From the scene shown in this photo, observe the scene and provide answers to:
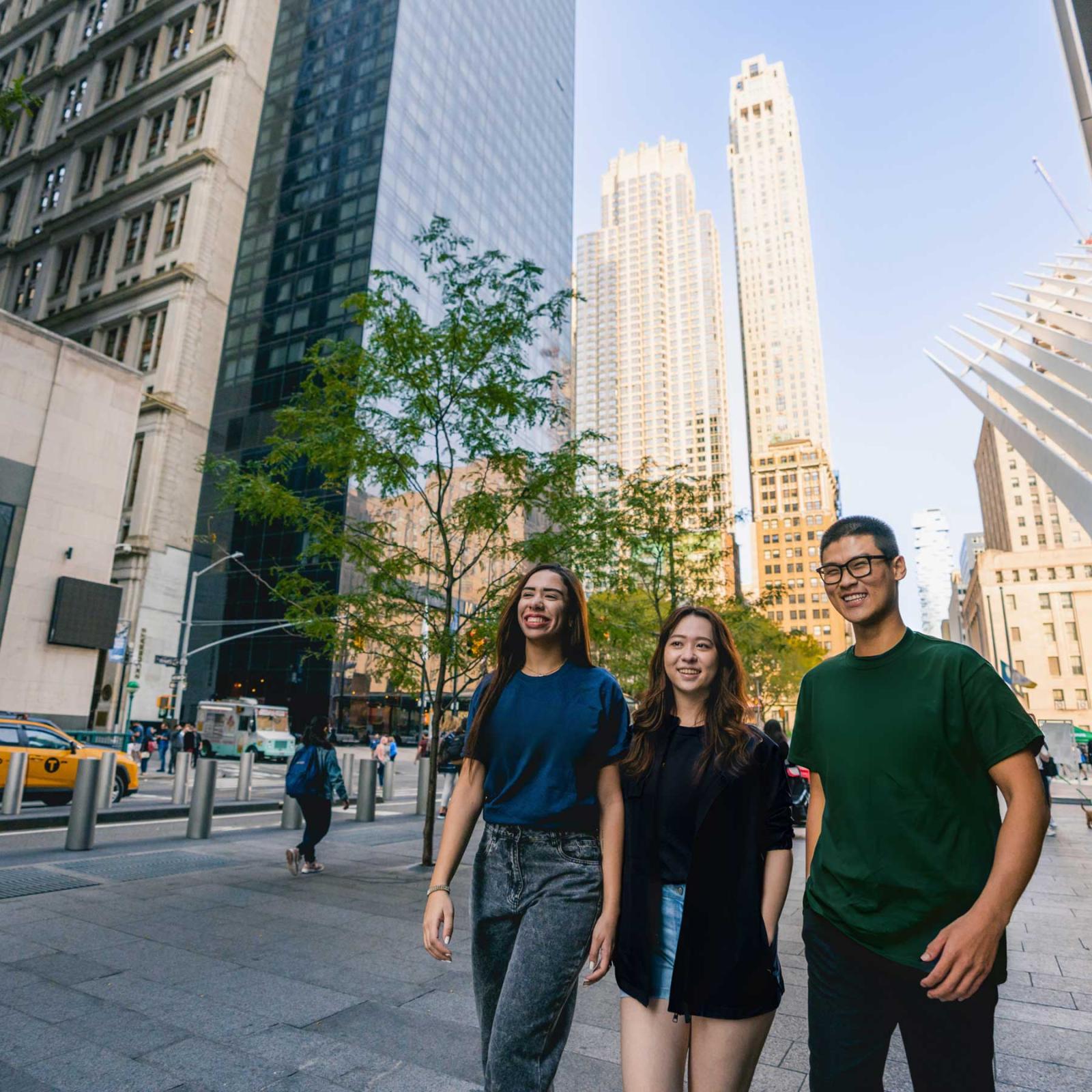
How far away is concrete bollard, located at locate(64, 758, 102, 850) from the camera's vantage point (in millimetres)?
10336

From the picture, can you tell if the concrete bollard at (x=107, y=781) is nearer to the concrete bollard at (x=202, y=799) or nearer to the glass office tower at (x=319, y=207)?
the concrete bollard at (x=202, y=799)

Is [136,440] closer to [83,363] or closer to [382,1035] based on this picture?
[83,363]

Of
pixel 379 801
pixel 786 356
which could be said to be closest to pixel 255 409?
pixel 379 801

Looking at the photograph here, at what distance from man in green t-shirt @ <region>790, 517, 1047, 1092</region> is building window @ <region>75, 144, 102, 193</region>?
6419cm

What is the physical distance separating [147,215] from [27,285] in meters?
11.4

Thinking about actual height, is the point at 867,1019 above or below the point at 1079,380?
below

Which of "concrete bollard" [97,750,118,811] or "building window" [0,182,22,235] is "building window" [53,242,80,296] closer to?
"building window" [0,182,22,235]

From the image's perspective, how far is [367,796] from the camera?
15531 mm

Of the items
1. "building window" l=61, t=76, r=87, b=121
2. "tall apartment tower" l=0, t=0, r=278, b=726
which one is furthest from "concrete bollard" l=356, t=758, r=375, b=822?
"building window" l=61, t=76, r=87, b=121

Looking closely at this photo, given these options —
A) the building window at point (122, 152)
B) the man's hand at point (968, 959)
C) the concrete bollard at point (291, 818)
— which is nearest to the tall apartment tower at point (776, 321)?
the building window at point (122, 152)

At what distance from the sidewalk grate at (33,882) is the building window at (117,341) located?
151 ft

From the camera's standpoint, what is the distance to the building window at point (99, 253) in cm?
4950

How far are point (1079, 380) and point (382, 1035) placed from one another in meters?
28.2

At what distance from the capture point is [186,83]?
1978 inches
